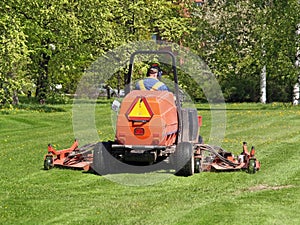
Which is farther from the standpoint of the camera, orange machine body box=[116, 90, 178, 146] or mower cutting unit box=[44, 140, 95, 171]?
mower cutting unit box=[44, 140, 95, 171]

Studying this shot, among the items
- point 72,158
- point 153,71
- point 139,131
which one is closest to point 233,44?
point 153,71

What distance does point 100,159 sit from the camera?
13.0 metres

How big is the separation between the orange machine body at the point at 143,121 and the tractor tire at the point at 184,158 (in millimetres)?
318

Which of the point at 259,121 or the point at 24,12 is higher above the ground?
the point at 24,12

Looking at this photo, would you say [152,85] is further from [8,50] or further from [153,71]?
[8,50]

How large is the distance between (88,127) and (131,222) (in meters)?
17.5

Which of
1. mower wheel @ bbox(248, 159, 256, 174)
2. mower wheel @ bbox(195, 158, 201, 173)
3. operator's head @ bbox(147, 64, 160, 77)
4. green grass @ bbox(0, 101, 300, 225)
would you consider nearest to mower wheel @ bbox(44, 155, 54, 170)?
green grass @ bbox(0, 101, 300, 225)

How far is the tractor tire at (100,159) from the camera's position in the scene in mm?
12984

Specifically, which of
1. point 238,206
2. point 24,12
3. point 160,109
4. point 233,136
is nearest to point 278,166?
point 160,109

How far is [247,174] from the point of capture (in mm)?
12867

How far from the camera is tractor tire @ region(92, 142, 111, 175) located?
13.0m

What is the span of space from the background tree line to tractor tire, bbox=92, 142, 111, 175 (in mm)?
16278

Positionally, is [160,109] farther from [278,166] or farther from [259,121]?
[259,121]

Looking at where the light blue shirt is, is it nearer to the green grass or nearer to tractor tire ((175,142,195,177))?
tractor tire ((175,142,195,177))
